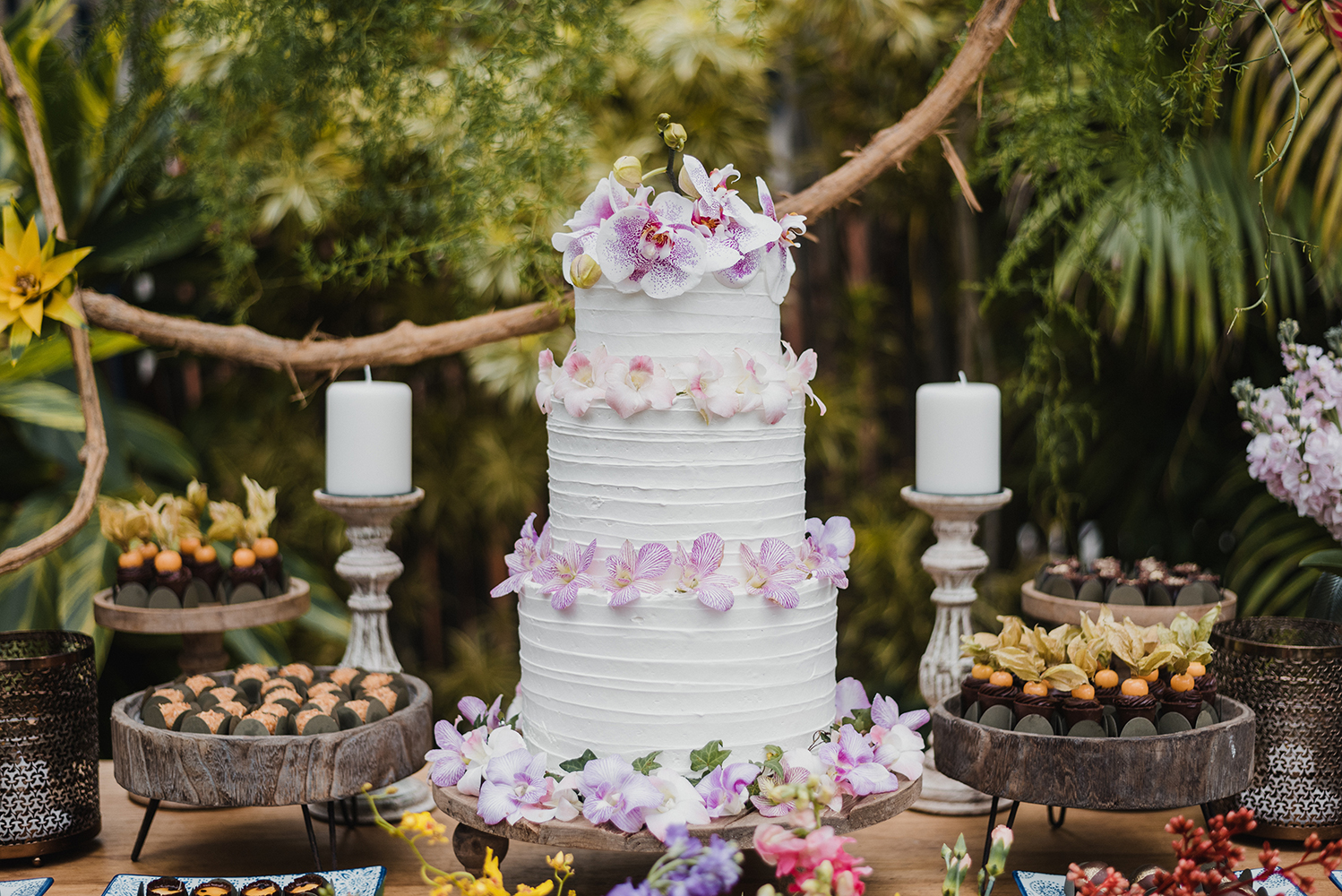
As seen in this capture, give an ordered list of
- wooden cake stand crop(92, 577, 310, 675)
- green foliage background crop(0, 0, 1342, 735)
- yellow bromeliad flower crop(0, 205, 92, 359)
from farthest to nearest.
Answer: green foliage background crop(0, 0, 1342, 735) < wooden cake stand crop(92, 577, 310, 675) < yellow bromeliad flower crop(0, 205, 92, 359)

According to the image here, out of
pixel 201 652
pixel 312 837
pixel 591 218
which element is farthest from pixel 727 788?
pixel 201 652

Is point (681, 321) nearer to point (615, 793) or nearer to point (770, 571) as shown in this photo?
point (770, 571)

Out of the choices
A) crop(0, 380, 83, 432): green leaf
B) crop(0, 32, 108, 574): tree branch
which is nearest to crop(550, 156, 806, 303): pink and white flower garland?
crop(0, 32, 108, 574): tree branch

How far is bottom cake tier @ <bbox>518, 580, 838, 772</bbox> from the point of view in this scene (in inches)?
51.0

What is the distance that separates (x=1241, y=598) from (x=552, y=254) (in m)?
1.56

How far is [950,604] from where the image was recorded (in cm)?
179

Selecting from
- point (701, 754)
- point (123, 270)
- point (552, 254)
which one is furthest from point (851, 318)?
point (701, 754)

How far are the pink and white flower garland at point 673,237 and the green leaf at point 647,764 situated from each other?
51 cm

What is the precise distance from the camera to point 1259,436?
1659 millimetres

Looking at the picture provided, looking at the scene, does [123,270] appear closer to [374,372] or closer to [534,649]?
[374,372]

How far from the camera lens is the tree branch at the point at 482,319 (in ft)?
5.58

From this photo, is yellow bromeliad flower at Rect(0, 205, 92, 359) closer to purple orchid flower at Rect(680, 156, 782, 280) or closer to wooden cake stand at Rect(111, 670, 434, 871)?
wooden cake stand at Rect(111, 670, 434, 871)

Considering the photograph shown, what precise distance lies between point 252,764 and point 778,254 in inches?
34.4

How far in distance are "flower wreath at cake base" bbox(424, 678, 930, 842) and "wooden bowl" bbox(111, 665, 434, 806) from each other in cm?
10
